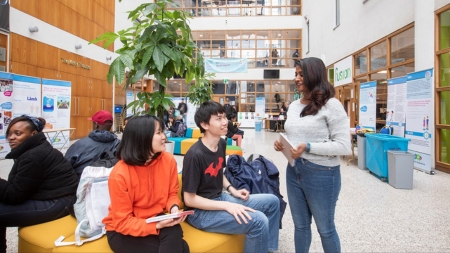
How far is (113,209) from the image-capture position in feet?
5.15

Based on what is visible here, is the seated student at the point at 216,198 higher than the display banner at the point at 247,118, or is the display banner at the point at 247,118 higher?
the display banner at the point at 247,118

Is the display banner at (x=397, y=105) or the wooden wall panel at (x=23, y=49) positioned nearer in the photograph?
the display banner at (x=397, y=105)

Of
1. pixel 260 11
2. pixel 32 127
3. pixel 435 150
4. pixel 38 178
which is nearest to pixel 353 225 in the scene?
pixel 38 178

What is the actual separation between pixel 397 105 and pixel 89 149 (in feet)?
21.5

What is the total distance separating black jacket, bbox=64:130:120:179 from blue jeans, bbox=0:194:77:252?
37cm

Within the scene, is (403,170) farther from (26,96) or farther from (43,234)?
(26,96)

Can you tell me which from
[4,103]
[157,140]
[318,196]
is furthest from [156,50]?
[4,103]

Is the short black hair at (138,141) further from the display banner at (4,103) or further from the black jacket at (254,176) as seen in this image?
the display banner at (4,103)

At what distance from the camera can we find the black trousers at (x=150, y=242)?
5.06 ft

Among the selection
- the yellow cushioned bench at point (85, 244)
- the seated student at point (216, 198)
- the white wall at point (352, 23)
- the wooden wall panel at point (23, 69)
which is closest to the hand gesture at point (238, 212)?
the seated student at point (216, 198)

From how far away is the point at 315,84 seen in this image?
1.72 m

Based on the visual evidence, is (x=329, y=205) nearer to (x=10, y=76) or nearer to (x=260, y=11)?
(x=10, y=76)

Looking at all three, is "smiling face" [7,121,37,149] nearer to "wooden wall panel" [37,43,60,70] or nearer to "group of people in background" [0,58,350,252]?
"group of people in background" [0,58,350,252]

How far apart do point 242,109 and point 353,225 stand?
17.3 metres
